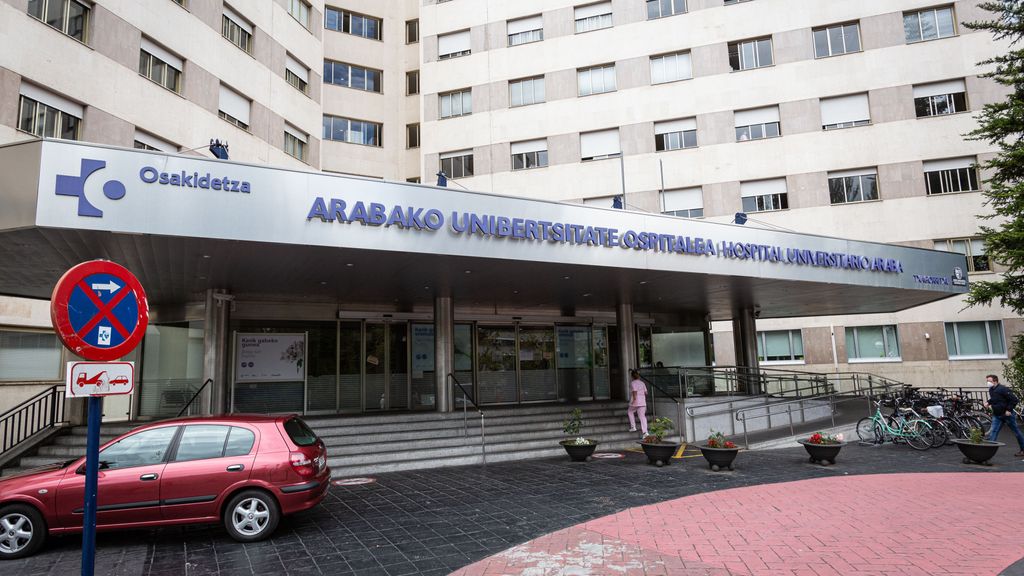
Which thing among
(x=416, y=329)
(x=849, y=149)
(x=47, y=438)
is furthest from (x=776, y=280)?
(x=47, y=438)

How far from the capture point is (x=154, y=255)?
10078 mm

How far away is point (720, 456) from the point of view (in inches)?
433

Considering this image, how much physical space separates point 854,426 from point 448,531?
1288 cm

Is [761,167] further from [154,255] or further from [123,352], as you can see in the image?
[123,352]

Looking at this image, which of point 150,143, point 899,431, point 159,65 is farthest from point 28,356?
point 899,431

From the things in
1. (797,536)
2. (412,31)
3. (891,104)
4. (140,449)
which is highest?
(412,31)

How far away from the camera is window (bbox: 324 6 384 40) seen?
97.8 ft

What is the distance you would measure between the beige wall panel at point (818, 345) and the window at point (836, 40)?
12000 millimetres

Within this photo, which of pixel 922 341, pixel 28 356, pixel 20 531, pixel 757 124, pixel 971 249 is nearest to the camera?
pixel 20 531

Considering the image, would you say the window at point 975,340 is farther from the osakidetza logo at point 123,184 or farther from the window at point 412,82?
the window at point 412,82

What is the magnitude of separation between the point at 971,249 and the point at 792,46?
36.7ft

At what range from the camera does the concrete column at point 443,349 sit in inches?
593

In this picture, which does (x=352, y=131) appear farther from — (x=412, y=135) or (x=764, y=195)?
(x=764, y=195)

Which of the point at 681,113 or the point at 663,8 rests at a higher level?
the point at 663,8
